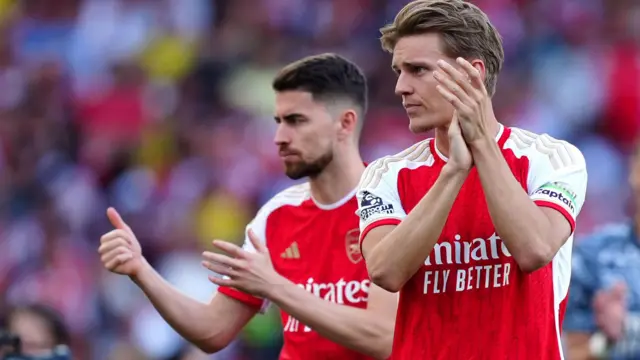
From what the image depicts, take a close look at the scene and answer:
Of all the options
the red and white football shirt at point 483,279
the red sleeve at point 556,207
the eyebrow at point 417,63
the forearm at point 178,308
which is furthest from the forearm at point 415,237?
the forearm at point 178,308

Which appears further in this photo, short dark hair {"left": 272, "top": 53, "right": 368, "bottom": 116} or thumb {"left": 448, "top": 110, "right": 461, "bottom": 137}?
short dark hair {"left": 272, "top": 53, "right": 368, "bottom": 116}

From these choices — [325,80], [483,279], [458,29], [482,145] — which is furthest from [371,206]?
[325,80]

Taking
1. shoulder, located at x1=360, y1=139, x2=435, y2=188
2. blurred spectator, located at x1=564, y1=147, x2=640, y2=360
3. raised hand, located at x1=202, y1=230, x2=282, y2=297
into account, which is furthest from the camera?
blurred spectator, located at x1=564, y1=147, x2=640, y2=360

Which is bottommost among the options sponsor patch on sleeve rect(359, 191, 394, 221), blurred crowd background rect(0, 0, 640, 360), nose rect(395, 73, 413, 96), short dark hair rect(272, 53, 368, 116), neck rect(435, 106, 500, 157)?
sponsor patch on sleeve rect(359, 191, 394, 221)

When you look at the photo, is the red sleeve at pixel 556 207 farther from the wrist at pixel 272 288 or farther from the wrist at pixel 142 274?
the wrist at pixel 142 274

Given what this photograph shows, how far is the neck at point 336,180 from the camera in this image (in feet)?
21.6

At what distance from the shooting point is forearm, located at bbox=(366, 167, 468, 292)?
4.54m

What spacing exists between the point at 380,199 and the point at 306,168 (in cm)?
162

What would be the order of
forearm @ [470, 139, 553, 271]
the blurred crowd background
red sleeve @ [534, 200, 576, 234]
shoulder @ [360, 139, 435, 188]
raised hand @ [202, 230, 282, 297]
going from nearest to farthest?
forearm @ [470, 139, 553, 271] < red sleeve @ [534, 200, 576, 234] < shoulder @ [360, 139, 435, 188] < raised hand @ [202, 230, 282, 297] < the blurred crowd background

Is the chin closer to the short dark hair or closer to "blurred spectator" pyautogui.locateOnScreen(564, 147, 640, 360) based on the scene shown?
the short dark hair

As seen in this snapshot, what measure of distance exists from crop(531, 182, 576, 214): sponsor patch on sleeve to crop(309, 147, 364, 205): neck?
1.92 meters

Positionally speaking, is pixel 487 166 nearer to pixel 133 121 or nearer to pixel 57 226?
pixel 57 226

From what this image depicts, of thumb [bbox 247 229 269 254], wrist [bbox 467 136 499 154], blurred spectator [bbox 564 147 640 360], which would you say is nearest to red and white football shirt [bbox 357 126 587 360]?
wrist [bbox 467 136 499 154]

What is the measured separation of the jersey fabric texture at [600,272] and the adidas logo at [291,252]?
1.75m
